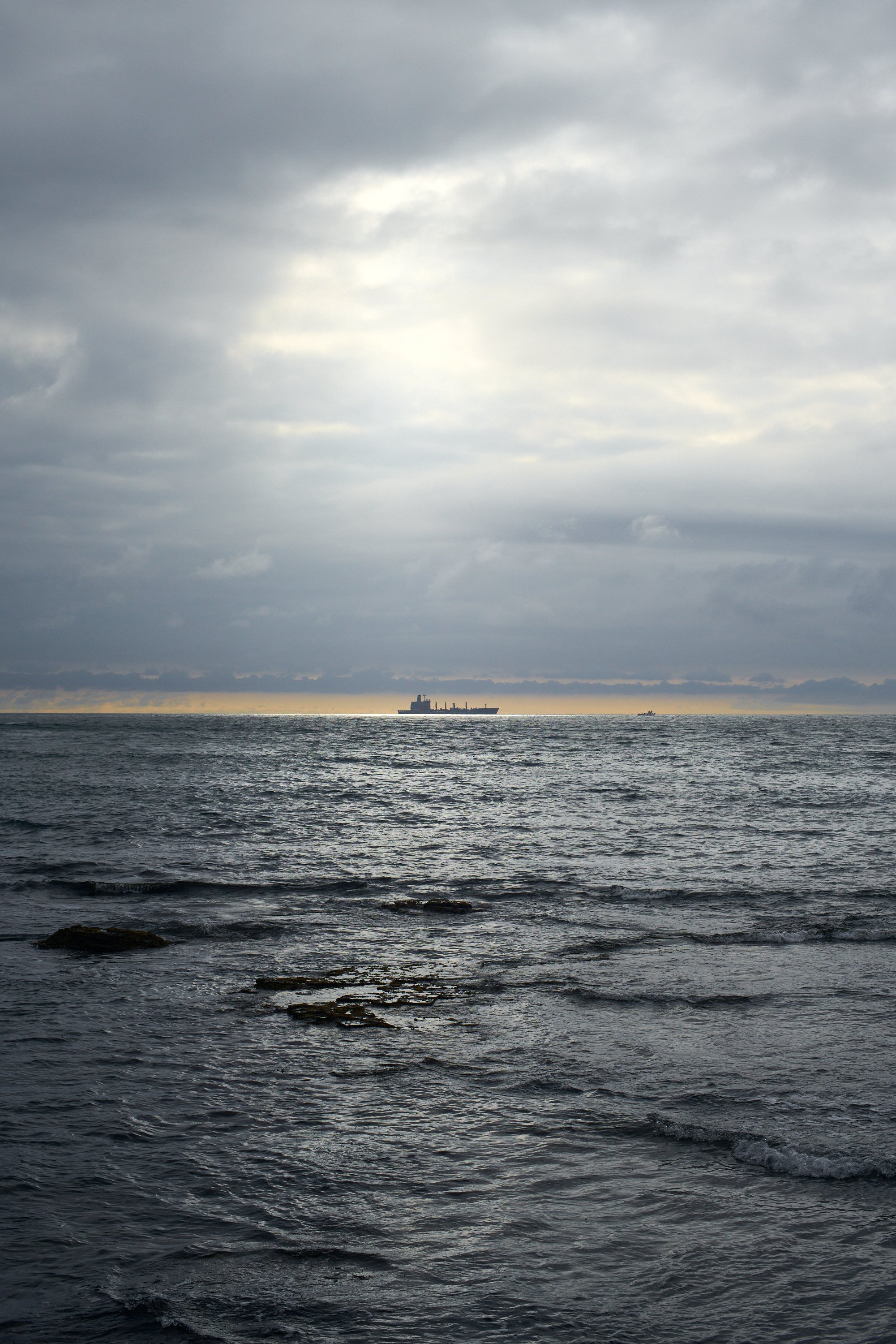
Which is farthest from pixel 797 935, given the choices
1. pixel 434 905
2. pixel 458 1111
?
pixel 458 1111

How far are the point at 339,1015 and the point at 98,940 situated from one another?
6.40 meters

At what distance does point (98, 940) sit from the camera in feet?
55.1

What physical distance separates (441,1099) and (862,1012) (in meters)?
6.45

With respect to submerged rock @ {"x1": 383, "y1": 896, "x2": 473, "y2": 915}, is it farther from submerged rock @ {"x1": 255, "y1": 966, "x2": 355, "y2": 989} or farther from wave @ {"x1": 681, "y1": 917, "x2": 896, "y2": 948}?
submerged rock @ {"x1": 255, "y1": 966, "x2": 355, "y2": 989}

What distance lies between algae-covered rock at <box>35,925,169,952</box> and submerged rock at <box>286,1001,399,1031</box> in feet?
17.0

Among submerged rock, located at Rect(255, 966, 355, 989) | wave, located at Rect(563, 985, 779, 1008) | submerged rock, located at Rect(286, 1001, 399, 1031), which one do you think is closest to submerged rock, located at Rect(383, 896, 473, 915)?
submerged rock, located at Rect(255, 966, 355, 989)

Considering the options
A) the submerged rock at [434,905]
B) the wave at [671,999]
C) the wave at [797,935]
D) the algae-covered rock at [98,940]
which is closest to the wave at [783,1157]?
the wave at [671,999]

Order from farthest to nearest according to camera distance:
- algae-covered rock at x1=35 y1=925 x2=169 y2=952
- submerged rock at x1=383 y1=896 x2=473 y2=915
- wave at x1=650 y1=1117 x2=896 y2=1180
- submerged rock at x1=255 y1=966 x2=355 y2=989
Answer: submerged rock at x1=383 y1=896 x2=473 y2=915
algae-covered rock at x1=35 y1=925 x2=169 y2=952
submerged rock at x1=255 y1=966 x2=355 y2=989
wave at x1=650 y1=1117 x2=896 y2=1180

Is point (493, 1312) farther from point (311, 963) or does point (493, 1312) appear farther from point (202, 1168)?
point (311, 963)

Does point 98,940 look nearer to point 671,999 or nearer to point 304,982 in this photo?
point 304,982

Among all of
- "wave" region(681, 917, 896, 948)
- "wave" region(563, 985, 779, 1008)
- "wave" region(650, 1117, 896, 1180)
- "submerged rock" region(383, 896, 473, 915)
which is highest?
"wave" region(650, 1117, 896, 1180)

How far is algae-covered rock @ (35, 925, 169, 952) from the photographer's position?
16.7m

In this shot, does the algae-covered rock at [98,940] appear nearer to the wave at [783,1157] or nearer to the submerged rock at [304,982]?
the submerged rock at [304,982]

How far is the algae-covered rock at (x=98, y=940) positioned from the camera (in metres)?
16.7
